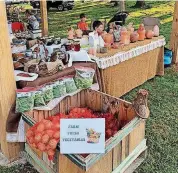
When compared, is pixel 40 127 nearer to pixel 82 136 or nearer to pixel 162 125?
pixel 82 136

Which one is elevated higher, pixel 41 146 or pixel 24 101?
pixel 24 101

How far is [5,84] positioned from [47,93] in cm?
44

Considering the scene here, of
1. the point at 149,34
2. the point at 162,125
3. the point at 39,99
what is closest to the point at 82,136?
the point at 39,99

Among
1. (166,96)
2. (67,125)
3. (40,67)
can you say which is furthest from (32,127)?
(166,96)

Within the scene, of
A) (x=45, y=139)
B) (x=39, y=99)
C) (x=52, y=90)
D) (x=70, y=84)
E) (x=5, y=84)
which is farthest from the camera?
(x=70, y=84)

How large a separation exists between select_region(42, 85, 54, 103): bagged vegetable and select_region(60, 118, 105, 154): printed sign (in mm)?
777

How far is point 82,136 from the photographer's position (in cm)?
215

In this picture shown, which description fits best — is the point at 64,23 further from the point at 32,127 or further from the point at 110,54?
the point at 32,127

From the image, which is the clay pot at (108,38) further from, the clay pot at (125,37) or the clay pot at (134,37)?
the clay pot at (134,37)

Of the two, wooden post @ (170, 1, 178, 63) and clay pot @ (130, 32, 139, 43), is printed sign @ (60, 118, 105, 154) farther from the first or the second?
wooden post @ (170, 1, 178, 63)

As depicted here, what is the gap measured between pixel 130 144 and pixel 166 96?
2114 mm

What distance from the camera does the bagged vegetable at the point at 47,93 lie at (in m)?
2.85

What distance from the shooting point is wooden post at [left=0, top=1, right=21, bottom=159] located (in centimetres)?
255

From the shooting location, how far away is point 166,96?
4492 millimetres
